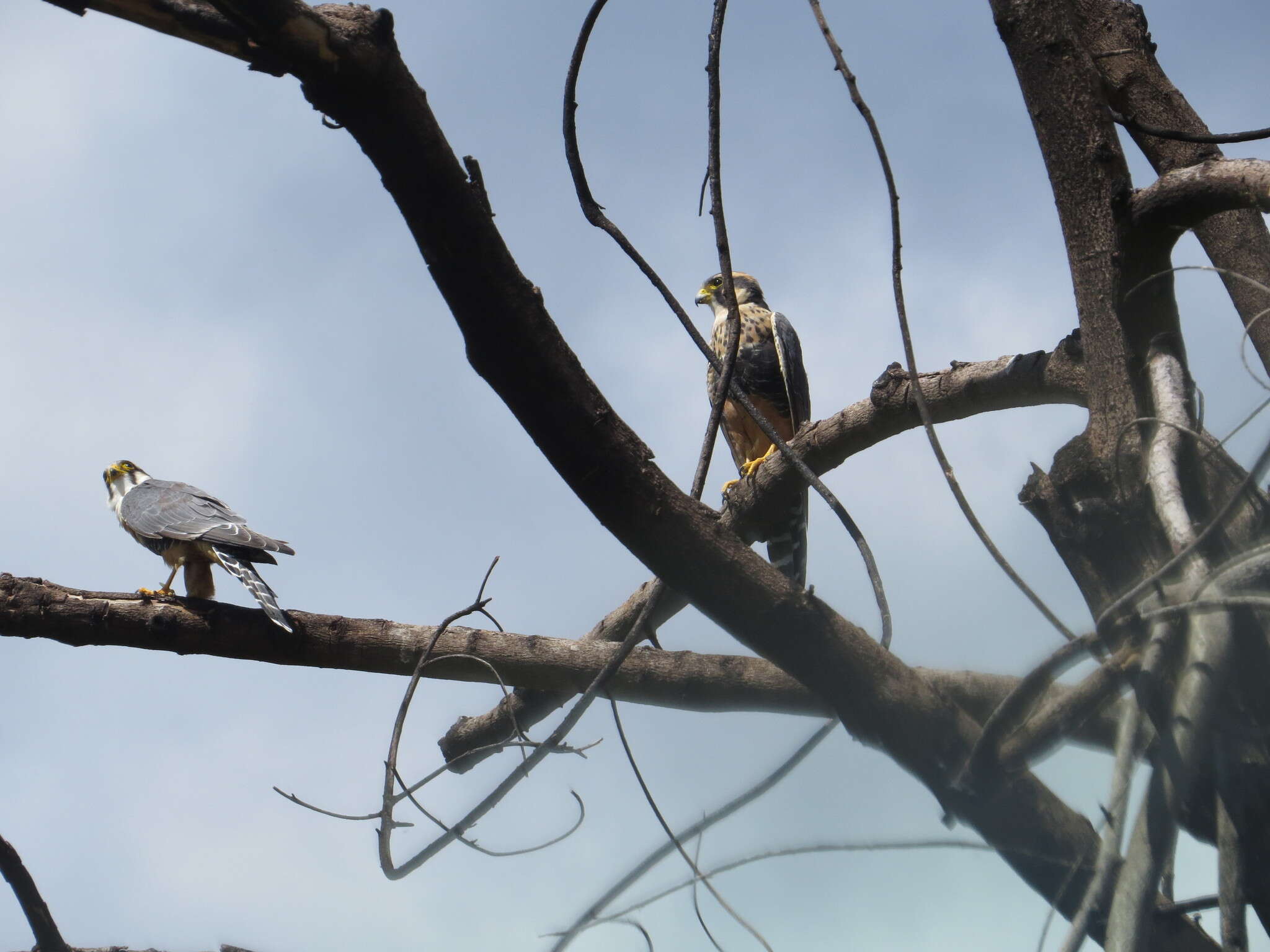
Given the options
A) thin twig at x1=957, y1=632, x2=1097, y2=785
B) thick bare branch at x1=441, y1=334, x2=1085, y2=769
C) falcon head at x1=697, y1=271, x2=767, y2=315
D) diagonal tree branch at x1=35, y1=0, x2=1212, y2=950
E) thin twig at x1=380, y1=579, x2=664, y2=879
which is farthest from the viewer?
falcon head at x1=697, y1=271, x2=767, y2=315

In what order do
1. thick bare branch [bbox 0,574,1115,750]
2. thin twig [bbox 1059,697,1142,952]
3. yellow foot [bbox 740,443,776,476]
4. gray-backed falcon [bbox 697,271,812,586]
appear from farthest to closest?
gray-backed falcon [bbox 697,271,812,586] < yellow foot [bbox 740,443,776,476] < thick bare branch [bbox 0,574,1115,750] < thin twig [bbox 1059,697,1142,952]

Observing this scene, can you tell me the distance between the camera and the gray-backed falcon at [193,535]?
11.7ft

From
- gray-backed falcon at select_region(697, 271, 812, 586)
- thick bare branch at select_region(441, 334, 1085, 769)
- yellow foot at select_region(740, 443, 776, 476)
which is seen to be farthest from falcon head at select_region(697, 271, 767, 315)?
thick bare branch at select_region(441, 334, 1085, 769)

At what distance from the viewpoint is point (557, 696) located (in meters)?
3.06

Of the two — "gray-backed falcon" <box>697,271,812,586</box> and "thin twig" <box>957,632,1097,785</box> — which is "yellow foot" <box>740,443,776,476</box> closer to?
"gray-backed falcon" <box>697,271,812,586</box>

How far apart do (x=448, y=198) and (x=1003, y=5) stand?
1.57 meters

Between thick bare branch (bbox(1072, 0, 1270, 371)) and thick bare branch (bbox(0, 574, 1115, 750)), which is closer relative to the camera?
thick bare branch (bbox(1072, 0, 1270, 371))

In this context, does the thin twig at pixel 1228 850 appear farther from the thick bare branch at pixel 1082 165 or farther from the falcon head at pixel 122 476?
the falcon head at pixel 122 476

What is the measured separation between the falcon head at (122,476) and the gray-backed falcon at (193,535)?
0.47ft

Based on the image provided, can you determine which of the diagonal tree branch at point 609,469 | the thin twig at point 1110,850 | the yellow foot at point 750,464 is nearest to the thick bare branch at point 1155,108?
the diagonal tree branch at point 609,469

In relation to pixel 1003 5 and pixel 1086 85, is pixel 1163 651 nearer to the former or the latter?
pixel 1086 85

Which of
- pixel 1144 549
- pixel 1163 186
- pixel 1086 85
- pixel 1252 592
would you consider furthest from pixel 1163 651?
pixel 1086 85

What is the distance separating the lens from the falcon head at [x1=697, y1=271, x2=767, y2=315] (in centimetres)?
580

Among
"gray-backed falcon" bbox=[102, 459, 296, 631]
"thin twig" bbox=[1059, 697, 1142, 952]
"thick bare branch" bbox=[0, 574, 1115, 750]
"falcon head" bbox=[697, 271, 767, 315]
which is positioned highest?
"falcon head" bbox=[697, 271, 767, 315]
